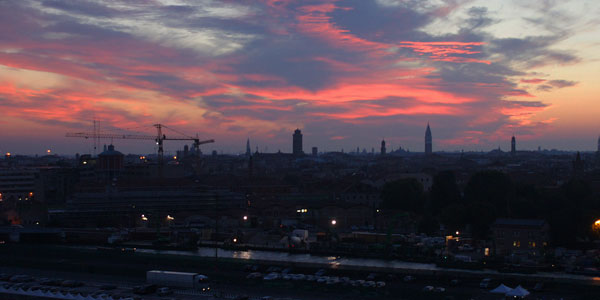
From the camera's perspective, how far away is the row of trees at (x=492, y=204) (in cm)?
1897

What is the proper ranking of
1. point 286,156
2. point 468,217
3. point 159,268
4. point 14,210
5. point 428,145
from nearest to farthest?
point 159,268 < point 468,217 < point 14,210 < point 286,156 < point 428,145

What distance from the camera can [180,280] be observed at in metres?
14.0

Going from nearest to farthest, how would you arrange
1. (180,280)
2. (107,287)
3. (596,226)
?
(107,287)
(180,280)
(596,226)

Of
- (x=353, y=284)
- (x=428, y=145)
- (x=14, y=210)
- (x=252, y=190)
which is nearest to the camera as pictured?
(x=353, y=284)

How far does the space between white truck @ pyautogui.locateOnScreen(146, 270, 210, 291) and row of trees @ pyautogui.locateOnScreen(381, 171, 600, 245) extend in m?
9.83

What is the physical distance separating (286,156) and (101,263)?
335ft

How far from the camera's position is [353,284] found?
44.8 feet

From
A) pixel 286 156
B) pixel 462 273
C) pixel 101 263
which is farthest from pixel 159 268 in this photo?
pixel 286 156

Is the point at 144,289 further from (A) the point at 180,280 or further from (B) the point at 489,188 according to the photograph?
(B) the point at 489,188

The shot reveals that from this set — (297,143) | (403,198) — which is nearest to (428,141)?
(297,143)

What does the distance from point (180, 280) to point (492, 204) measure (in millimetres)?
12317

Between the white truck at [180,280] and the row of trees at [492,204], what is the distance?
983cm

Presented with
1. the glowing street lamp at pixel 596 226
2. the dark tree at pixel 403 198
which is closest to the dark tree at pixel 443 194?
the dark tree at pixel 403 198

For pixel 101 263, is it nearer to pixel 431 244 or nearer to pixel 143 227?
pixel 143 227
